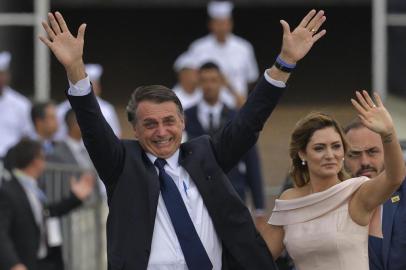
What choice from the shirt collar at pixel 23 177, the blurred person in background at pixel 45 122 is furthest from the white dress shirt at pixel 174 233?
the blurred person in background at pixel 45 122

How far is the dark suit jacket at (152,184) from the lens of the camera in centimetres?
630

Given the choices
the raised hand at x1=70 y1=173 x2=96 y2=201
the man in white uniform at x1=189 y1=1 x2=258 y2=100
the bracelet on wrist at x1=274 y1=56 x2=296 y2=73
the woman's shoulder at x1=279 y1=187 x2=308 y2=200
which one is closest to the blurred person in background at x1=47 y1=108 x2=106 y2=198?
the raised hand at x1=70 y1=173 x2=96 y2=201

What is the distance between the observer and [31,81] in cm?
1683

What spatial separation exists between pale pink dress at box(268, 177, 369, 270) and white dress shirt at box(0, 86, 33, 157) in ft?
26.3

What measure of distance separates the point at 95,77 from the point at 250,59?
63.2 inches

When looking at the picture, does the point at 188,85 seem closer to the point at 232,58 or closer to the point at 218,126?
the point at 232,58

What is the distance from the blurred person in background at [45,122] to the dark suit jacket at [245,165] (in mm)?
1788

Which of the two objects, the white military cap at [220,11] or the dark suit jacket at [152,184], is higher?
the white military cap at [220,11]

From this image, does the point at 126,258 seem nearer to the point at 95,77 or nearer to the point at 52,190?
the point at 52,190

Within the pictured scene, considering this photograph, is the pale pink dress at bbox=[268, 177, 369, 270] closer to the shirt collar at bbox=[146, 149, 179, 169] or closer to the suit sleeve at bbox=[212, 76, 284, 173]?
the suit sleeve at bbox=[212, 76, 284, 173]

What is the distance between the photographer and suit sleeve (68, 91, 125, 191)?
628cm

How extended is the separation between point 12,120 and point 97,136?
8.33 meters

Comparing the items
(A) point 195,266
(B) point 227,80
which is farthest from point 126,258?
(B) point 227,80

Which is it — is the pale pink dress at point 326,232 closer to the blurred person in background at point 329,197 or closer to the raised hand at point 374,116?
the blurred person in background at point 329,197
